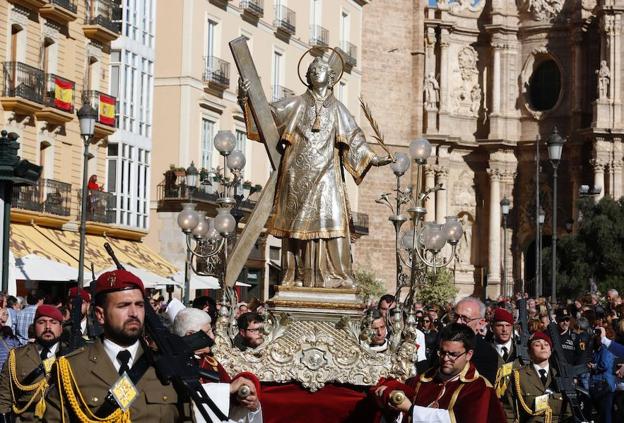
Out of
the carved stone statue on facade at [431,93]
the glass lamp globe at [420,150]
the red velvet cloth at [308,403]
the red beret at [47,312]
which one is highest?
the carved stone statue on facade at [431,93]

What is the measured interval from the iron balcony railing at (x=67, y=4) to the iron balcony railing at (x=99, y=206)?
14.0 ft

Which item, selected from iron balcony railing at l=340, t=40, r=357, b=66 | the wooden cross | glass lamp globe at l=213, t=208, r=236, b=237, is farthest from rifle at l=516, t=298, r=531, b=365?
iron balcony railing at l=340, t=40, r=357, b=66

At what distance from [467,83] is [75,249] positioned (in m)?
32.3

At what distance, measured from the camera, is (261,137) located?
13.4 meters

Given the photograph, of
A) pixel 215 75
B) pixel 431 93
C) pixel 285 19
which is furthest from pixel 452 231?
pixel 431 93

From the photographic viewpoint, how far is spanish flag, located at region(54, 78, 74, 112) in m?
32.9

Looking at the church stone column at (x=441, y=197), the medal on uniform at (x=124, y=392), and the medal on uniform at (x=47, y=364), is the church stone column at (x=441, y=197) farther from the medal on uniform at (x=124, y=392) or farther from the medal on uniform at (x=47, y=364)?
the medal on uniform at (x=124, y=392)

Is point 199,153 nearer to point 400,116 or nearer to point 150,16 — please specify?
point 150,16

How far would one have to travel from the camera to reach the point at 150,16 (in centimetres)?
3784

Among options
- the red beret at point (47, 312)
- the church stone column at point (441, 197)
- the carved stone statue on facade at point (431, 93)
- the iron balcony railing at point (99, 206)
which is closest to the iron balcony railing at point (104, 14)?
the iron balcony railing at point (99, 206)

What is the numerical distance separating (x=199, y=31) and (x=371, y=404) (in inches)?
1195

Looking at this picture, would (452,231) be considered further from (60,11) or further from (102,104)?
(102,104)

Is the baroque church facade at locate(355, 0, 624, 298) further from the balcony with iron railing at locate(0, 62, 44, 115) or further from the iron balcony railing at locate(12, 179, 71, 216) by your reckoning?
the balcony with iron railing at locate(0, 62, 44, 115)

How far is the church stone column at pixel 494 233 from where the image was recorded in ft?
196
